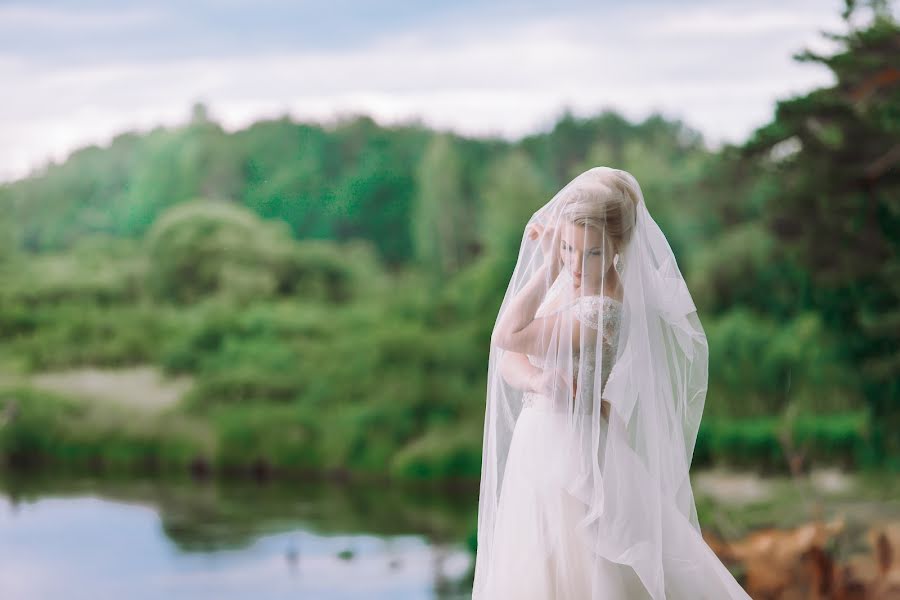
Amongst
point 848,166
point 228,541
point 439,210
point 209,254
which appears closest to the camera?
point 848,166

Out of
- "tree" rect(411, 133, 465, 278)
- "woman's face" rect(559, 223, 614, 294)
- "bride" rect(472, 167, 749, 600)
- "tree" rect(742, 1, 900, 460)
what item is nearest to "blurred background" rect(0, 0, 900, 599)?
"tree" rect(411, 133, 465, 278)

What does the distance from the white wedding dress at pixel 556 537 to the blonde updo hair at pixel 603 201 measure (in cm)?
16

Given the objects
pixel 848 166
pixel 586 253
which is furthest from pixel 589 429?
pixel 848 166

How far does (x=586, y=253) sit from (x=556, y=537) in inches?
23.0

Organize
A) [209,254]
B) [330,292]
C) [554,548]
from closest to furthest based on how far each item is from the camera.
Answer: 1. [554,548]
2. [209,254]
3. [330,292]

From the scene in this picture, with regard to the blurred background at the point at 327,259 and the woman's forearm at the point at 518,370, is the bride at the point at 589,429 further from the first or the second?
the blurred background at the point at 327,259

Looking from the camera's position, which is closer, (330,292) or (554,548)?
(554,548)

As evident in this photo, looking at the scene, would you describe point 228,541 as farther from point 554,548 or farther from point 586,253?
point 586,253

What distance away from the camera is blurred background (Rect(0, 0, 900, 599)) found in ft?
27.3

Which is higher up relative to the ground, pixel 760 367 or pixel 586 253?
pixel 586 253

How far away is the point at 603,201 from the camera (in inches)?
83.2

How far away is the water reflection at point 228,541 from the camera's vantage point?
24.7ft

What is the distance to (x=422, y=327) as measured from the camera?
30.9 feet

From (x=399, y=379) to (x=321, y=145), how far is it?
2.25 m
